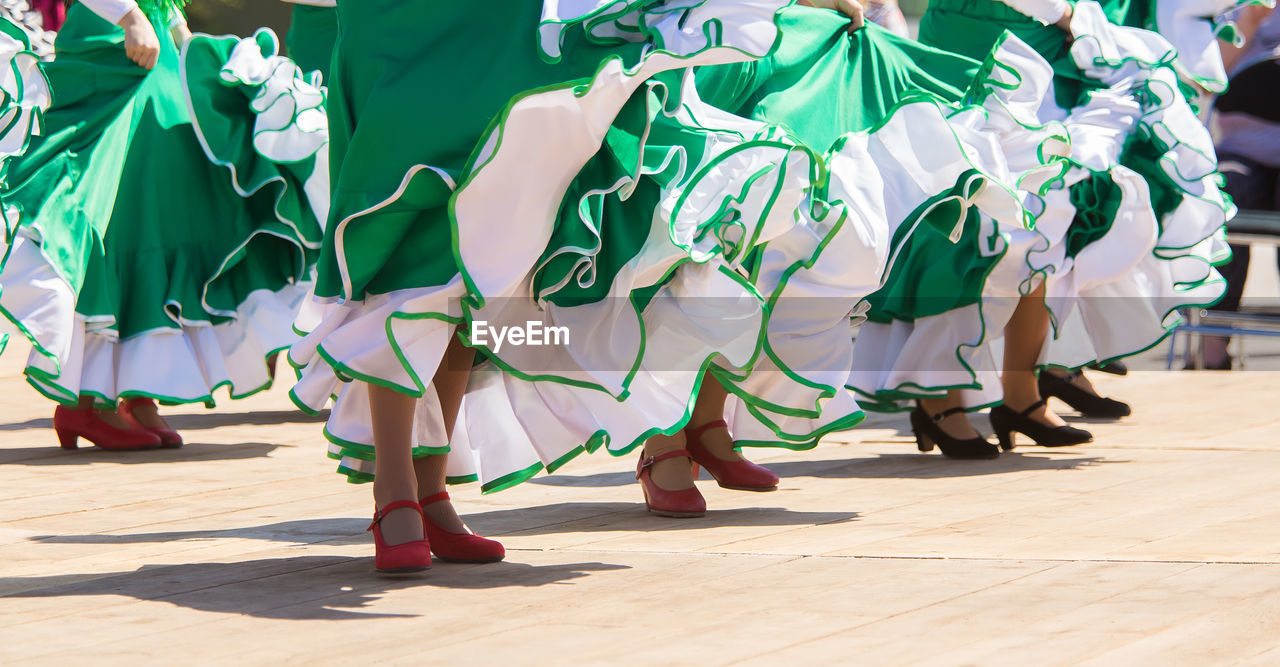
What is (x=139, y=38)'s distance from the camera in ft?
16.8

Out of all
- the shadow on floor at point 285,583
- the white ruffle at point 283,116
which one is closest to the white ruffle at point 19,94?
the white ruffle at point 283,116

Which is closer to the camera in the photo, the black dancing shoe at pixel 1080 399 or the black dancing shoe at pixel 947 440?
the black dancing shoe at pixel 947 440

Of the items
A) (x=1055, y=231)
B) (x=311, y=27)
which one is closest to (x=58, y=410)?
(x=311, y=27)

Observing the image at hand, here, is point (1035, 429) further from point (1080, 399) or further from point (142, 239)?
point (142, 239)

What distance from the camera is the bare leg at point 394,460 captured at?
3.17 metres

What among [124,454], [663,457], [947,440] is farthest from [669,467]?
[124,454]

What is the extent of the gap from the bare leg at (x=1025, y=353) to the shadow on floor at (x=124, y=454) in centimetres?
231

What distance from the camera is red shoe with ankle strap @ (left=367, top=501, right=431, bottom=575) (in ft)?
10.3

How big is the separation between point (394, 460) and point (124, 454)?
88.3 inches

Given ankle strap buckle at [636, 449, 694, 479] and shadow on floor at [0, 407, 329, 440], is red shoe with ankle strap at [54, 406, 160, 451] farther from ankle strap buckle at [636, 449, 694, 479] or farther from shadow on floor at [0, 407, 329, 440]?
ankle strap buckle at [636, 449, 694, 479]

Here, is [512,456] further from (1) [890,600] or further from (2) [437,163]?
(1) [890,600]

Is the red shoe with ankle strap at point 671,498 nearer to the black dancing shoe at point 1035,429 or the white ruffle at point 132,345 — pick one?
the black dancing shoe at point 1035,429

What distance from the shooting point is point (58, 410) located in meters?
5.17

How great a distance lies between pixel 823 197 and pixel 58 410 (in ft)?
9.06
